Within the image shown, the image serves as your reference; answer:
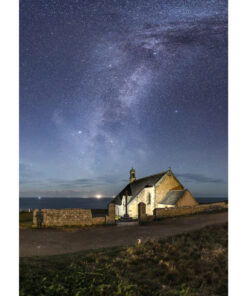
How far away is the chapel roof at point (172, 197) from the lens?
13.1 metres

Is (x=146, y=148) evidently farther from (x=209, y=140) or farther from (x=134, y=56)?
(x=134, y=56)

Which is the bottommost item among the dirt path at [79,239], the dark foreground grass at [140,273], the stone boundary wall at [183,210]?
the stone boundary wall at [183,210]

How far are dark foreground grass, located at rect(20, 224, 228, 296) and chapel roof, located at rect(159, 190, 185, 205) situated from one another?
9.71 m

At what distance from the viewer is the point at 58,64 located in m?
3.72

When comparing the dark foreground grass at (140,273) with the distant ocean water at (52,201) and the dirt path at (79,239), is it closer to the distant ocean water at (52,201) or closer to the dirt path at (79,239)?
the distant ocean water at (52,201)

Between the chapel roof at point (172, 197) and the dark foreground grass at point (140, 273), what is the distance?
9713 millimetres

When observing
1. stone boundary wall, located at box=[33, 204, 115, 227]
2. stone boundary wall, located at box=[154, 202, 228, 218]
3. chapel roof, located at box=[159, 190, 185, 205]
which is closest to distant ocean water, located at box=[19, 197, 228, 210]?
stone boundary wall, located at box=[33, 204, 115, 227]

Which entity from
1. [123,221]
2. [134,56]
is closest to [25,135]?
[134,56]

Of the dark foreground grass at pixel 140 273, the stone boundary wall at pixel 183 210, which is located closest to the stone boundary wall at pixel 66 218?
the stone boundary wall at pixel 183 210

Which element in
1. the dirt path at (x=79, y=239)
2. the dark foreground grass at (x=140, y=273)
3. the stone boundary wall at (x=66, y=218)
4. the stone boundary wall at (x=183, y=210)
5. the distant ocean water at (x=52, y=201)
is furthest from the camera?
the stone boundary wall at (x=183, y=210)

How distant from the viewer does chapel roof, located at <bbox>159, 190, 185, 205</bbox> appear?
13.1m

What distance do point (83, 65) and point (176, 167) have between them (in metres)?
2.49

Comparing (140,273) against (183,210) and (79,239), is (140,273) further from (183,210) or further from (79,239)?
(183,210)

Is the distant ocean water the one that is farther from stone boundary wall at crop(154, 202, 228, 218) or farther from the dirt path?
stone boundary wall at crop(154, 202, 228, 218)
